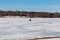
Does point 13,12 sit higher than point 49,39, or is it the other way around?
point 49,39

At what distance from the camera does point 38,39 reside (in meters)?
8.57

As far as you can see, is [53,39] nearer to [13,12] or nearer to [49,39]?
[49,39]

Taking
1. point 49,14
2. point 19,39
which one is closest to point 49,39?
point 19,39

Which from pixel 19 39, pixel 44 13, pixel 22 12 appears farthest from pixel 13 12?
pixel 19 39

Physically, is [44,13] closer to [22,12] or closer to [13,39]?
[22,12]

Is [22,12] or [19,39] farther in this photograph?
[22,12]

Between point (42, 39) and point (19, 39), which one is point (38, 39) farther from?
point (19, 39)

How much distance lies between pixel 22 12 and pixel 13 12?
13.4 ft

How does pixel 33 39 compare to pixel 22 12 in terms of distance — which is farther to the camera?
pixel 22 12

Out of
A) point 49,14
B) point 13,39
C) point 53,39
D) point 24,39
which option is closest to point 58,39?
point 53,39

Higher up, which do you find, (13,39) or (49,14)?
(13,39)

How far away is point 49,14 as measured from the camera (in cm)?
6525

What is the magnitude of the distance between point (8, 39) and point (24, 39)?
832mm

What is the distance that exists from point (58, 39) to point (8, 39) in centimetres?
260
